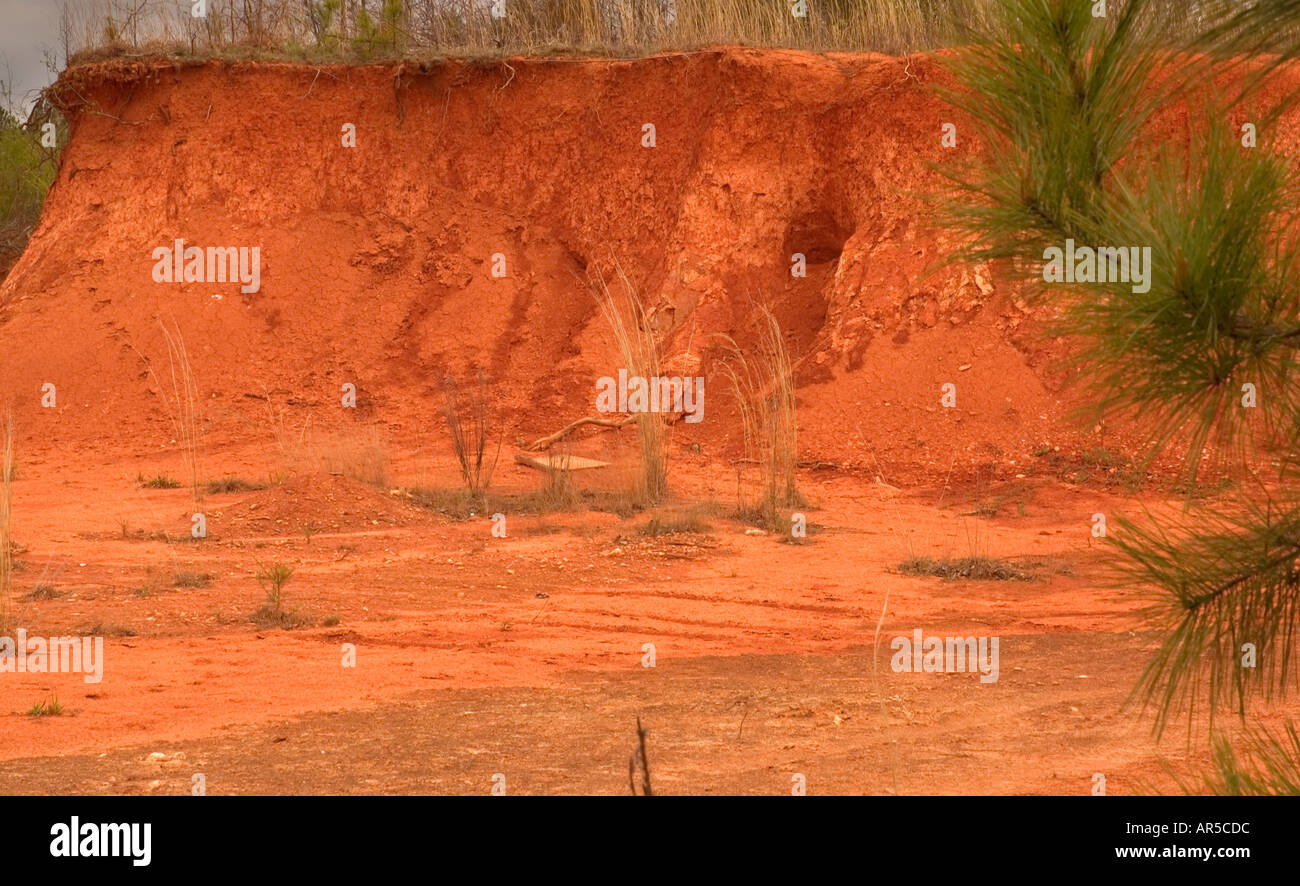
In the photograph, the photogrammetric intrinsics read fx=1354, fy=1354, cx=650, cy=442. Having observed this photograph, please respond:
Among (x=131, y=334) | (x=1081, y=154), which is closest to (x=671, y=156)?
(x=131, y=334)

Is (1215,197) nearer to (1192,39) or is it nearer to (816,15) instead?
(1192,39)

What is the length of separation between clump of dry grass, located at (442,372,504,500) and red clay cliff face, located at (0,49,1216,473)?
1.41ft

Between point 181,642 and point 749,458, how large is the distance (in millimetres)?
7668

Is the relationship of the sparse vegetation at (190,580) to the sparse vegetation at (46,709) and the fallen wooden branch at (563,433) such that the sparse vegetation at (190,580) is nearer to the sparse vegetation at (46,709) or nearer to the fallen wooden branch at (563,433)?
the sparse vegetation at (46,709)

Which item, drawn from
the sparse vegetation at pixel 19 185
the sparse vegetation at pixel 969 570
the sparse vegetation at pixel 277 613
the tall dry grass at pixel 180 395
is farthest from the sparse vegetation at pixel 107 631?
the sparse vegetation at pixel 19 185

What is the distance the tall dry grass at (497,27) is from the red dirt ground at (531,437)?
1.68 ft

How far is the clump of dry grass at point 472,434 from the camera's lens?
11.6 m

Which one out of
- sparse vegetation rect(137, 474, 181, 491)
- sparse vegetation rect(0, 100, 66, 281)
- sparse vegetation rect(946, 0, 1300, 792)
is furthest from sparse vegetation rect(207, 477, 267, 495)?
sparse vegetation rect(0, 100, 66, 281)

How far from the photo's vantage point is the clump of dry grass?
11555mm

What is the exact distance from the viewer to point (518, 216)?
1816 centimetres

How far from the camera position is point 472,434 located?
1487cm

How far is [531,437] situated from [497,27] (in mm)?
6512

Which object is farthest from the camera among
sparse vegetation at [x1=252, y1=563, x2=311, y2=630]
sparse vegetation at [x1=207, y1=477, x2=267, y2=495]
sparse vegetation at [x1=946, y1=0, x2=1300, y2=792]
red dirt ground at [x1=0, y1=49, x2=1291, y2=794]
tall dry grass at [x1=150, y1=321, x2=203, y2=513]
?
tall dry grass at [x1=150, y1=321, x2=203, y2=513]

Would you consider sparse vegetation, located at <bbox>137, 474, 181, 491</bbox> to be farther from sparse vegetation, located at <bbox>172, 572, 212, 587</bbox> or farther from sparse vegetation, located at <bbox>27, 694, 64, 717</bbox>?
sparse vegetation, located at <bbox>27, 694, 64, 717</bbox>
